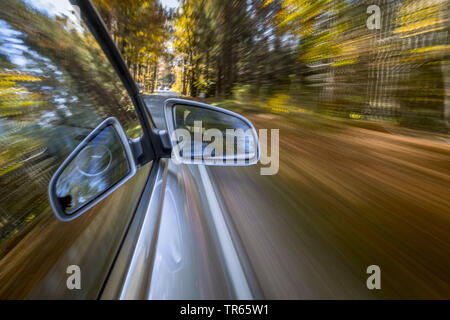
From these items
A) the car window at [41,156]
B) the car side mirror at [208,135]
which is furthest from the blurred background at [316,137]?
the car side mirror at [208,135]

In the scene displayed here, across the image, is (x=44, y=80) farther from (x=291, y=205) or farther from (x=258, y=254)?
(x=291, y=205)

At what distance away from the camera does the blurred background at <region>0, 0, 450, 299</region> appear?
72cm

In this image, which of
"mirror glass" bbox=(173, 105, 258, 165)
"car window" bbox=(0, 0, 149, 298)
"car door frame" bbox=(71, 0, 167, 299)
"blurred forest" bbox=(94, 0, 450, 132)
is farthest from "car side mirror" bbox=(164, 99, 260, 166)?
"blurred forest" bbox=(94, 0, 450, 132)

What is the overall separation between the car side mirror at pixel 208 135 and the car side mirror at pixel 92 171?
0.37 m

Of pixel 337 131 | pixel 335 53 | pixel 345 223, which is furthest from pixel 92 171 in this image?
pixel 335 53

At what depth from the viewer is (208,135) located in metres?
2.02

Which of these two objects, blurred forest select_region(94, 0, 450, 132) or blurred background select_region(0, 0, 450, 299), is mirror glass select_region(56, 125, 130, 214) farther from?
blurred forest select_region(94, 0, 450, 132)

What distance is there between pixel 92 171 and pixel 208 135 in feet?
3.64

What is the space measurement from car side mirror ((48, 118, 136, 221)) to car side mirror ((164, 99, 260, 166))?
14.5 inches

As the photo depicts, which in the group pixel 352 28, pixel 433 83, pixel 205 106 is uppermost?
pixel 352 28

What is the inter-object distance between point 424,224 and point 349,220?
65 cm

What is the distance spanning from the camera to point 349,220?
1716 mm

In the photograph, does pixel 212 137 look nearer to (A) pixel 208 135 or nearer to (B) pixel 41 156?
(A) pixel 208 135
